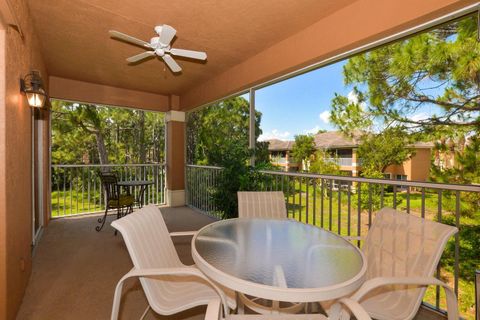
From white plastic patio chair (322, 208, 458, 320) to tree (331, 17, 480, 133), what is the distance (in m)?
1.31

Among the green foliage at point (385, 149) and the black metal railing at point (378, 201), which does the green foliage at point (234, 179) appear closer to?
the black metal railing at point (378, 201)

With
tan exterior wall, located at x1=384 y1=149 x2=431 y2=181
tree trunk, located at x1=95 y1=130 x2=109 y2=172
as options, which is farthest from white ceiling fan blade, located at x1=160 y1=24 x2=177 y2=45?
tree trunk, located at x1=95 y1=130 x2=109 y2=172

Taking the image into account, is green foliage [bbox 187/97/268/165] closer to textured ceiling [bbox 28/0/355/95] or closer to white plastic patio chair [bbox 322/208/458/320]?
textured ceiling [bbox 28/0/355/95]

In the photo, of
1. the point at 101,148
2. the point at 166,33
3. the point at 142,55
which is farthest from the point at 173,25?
the point at 101,148

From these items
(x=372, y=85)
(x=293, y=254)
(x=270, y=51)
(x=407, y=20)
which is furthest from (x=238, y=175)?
(x=407, y=20)

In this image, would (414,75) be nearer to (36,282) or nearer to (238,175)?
(238,175)

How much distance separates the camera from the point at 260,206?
2.43m

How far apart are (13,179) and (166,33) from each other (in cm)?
180

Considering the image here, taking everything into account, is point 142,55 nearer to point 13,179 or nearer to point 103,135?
point 13,179

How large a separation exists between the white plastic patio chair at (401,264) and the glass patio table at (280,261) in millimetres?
148

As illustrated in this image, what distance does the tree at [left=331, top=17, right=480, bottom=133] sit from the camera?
2101mm

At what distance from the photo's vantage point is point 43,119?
4.23 meters

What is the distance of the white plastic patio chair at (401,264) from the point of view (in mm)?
1146

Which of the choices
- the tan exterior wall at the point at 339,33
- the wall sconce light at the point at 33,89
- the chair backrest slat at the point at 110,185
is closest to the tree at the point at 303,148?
the tan exterior wall at the point at 339,33
